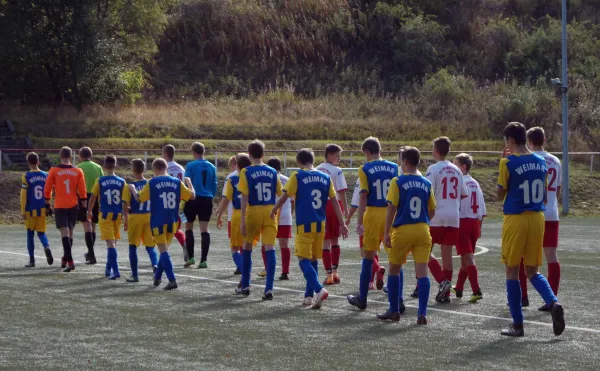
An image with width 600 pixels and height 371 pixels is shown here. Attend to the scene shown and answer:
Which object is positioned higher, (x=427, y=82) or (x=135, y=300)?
(x=427, y=82)

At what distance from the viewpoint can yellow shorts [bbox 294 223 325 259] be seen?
11.5 m

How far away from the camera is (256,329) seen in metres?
9.95

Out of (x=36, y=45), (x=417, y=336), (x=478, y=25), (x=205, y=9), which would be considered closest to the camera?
(x=417, y=336)

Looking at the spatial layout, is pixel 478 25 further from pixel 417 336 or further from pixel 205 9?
pixel 417 336

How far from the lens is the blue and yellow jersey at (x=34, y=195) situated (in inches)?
647

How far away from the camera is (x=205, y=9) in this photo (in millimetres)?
57531

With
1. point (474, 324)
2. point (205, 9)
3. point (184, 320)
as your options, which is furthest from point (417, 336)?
point (205, 9)

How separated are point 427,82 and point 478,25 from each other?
Answer: 1141 centimetres

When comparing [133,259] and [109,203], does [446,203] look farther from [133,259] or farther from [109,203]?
[109,203]

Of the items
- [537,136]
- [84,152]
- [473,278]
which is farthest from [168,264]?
[537,136]

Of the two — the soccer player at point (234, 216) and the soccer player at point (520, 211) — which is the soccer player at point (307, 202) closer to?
the soccer player at point (234, 216)

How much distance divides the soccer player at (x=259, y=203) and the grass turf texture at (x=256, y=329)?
593 millimetres

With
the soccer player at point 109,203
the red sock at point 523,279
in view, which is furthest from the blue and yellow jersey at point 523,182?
the soccer player at point 109,203

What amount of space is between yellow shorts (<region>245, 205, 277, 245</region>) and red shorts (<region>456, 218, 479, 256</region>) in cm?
221
